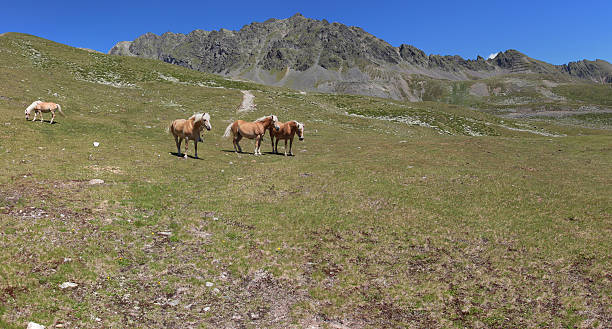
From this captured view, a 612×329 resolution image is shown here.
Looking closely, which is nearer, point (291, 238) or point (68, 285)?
point (68, 285)

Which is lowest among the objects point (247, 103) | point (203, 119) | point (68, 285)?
point (68, 285)

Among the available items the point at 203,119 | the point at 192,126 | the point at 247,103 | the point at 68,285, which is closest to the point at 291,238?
the point at 68,285

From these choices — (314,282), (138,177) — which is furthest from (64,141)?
(314,282)

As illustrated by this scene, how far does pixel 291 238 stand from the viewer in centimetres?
1344

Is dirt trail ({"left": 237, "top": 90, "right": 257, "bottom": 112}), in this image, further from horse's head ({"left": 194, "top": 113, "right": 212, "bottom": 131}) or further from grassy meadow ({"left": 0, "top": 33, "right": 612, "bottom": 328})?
horse's head ({"left": 194, "top": 113, "right": 212, "bottom": 131})

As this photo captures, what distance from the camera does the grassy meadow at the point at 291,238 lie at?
346 inches

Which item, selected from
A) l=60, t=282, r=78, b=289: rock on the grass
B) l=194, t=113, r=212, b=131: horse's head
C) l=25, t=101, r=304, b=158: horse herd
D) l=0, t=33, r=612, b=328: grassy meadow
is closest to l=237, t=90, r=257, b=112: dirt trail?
l=25, t=101, r=304, b=158: horse herd

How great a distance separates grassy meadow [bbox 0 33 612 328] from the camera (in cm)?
879

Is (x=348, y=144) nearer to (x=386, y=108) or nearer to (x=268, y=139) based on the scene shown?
(x=268, y=139)

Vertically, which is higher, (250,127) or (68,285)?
(250,127)

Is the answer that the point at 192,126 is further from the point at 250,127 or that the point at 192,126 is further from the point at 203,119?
the point at 250,127

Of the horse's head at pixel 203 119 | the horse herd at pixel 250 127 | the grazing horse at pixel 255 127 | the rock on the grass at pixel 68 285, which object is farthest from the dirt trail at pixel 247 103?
the rock on the grass at pixel 68 285

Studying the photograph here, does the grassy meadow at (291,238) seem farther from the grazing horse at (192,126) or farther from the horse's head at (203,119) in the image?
the horse's head at (203,119)

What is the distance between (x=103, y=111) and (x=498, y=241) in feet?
160
